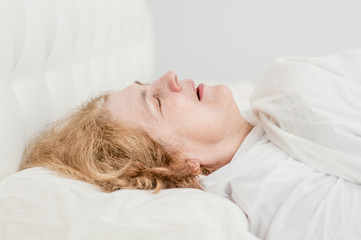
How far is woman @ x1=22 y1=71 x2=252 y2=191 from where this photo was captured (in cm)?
109

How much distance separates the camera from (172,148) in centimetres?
118

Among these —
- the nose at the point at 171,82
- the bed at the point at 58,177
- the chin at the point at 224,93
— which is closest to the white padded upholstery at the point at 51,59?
the bed at the point at 58,177

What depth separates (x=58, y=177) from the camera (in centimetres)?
99

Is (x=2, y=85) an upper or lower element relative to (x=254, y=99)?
upper

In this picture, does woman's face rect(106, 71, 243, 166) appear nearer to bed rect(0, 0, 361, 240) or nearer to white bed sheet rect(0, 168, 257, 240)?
bed rect(0, 0, 361, 240)

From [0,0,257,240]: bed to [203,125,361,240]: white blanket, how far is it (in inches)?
3.0

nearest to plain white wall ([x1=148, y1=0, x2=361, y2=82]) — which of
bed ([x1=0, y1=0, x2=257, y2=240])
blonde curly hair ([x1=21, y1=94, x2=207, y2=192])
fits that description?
bed ([x1=0, y1=0, x2=257, y2=240])

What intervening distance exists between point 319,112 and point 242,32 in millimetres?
1915

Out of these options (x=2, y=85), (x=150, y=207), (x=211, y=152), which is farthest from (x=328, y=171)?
(x=2, y=85)

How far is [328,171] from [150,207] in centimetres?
45

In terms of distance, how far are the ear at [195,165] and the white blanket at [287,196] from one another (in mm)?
38

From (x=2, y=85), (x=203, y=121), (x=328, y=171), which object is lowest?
(x=328, y=171)

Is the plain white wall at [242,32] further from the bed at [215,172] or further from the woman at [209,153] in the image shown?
the woman at [209,153]

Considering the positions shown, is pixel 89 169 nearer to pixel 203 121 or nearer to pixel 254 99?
pixel 203 121
